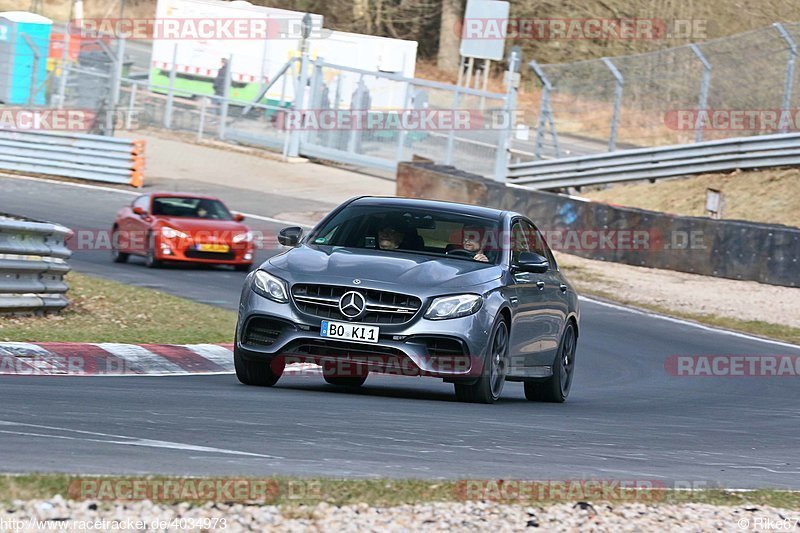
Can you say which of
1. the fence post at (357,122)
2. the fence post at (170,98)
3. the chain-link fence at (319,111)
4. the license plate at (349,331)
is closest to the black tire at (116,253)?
the license plate at (349,331)

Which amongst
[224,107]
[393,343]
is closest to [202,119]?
[224,107]

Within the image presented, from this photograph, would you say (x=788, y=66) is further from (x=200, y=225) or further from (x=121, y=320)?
(x=121, y=320)

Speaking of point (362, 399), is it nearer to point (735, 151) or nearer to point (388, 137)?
point (735, 151)

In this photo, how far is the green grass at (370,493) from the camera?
5512 millimetres

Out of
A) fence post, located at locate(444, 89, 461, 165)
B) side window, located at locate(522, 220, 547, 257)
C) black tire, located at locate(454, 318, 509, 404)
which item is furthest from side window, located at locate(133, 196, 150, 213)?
fence post, located at locate(444, 89, 461, 165)

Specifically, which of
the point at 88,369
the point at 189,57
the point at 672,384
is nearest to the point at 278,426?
the point at 88,369

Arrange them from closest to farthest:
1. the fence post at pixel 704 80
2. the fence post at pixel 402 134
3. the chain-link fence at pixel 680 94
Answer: the chain-link fence at pixel 680 94 → the fence post at pixel 704 80 → the fence post at pixel 402 134

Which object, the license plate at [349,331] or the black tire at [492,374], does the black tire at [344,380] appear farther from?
the license plate at [349,331]

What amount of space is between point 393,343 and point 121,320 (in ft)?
17.2

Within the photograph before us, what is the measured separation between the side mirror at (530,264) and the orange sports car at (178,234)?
11.6 metres

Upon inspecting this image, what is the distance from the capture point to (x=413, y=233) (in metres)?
10.6

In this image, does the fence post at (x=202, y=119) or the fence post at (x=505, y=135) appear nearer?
the fence post at (x=505, y=135)

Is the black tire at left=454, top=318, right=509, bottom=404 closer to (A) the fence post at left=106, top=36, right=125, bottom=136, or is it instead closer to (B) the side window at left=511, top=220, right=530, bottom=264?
(B) the side window at left=511, top=220, right=530, bottom=264

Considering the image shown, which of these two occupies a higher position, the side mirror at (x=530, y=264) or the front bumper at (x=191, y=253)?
the side mirror at (x=530, y=264)
